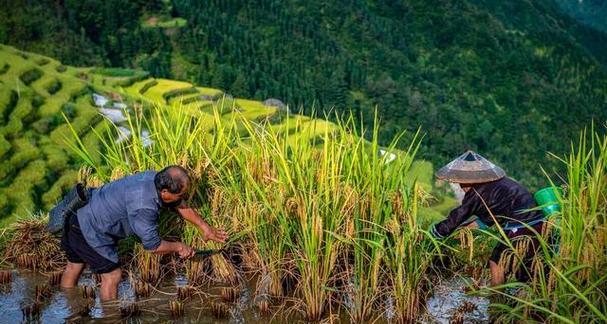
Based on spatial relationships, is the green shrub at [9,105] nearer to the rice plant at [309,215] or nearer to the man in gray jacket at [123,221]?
the rice plant at [309,215]

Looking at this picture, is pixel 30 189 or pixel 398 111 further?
pixel 398 111

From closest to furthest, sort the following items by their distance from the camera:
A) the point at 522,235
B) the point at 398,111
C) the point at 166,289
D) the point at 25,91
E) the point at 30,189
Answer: the point at 522,235
the point at 166,289
the point at 30,189
the point at 25,91
the point at 398,111

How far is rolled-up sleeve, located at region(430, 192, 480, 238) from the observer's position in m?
5.35

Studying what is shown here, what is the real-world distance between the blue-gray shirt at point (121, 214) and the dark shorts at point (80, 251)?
0.05 meters

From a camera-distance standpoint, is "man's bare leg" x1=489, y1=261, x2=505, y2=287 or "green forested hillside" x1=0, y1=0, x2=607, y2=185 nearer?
"man's bare leg" x1=489, y1=261, x2=505, y2=287

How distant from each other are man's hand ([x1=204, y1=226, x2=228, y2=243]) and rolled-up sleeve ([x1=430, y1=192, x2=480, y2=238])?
1.68 meters

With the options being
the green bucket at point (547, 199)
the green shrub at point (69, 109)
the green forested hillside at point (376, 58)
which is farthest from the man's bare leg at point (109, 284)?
the green forested hillside at point (376, 58)

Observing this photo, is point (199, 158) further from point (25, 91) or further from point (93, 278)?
point (25, 91)

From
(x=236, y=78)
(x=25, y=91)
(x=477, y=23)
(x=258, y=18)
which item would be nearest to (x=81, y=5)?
(x=236, y=78)

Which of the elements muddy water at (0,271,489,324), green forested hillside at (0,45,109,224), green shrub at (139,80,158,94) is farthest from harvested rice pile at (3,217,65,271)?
green shrub at (139,80,158,94)

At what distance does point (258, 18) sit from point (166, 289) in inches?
5160

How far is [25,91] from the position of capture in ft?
94.4

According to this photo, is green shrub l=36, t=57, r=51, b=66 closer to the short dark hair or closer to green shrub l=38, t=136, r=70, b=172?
green shrub l=38, t=136, r=70, b=172

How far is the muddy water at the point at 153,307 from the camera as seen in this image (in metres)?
5.19
